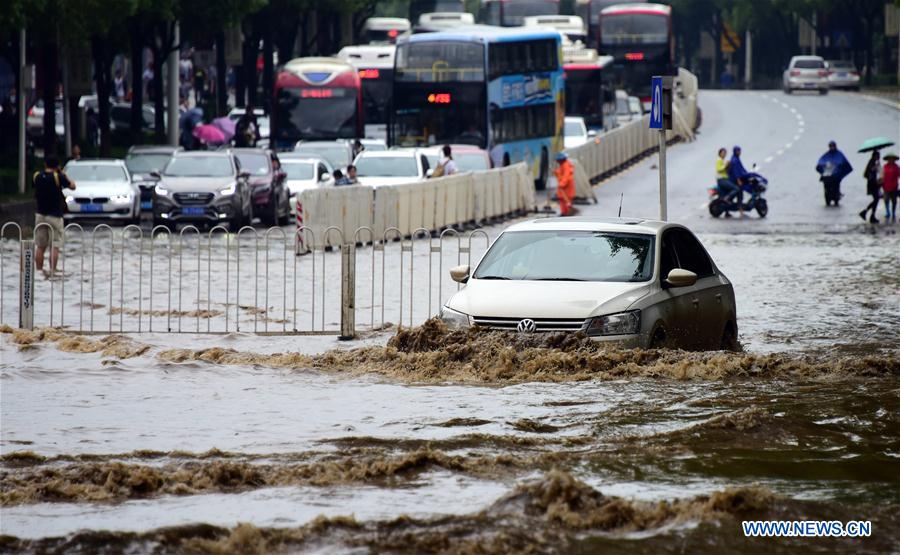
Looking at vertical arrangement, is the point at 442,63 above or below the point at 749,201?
above

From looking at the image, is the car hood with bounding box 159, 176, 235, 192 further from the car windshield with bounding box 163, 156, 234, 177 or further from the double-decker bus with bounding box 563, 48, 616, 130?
the double-decker bus with bounding box 563, 48, 616, 130

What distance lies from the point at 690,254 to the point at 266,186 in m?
21.1

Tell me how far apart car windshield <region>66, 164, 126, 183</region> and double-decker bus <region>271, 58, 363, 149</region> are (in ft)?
43.2

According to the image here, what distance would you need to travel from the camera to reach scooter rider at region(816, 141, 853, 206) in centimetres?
3950

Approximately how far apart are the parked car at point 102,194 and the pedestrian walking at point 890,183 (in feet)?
51.6

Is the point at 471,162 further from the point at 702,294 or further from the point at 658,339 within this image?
the point at 658,339

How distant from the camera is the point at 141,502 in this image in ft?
32.0

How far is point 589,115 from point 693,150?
21.5ft

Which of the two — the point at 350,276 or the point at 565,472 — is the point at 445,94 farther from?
the point at 565,472

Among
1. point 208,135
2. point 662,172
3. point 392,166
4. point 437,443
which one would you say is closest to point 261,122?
point 208,135

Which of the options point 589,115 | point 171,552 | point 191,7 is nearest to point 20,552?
point 171,552

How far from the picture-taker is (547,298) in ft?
45.3

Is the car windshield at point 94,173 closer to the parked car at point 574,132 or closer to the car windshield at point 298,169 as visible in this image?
the car windshield at point 298,169

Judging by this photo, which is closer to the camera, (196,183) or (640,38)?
(196,183)
